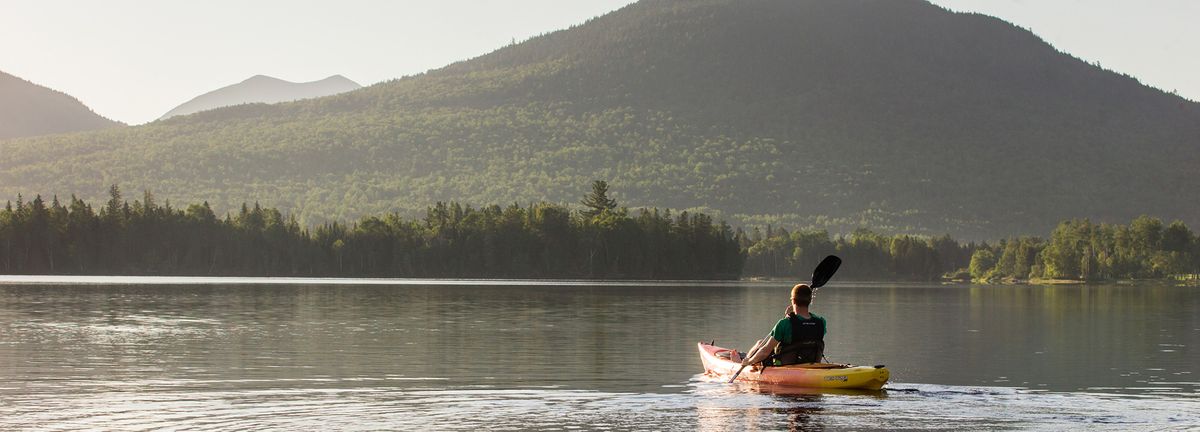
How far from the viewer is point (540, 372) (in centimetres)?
3897

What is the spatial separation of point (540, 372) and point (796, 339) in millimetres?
7859

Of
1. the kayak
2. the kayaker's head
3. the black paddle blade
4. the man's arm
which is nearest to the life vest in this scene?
the man's arm

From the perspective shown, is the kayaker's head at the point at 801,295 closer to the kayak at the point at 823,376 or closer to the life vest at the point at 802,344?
the life vest at the point at 802,344

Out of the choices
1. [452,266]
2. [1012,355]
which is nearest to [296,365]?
[1012,355]

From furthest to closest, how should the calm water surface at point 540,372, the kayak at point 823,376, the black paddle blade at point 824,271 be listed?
the black paddle blade at point 824,271, the kayak at point 823,376, the calm water surface at point 540,372

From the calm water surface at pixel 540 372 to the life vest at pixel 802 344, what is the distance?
2.74 feet

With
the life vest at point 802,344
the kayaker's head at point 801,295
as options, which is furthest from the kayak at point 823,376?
the kayaker's head at point 801,295

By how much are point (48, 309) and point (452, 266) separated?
12710 centimetres

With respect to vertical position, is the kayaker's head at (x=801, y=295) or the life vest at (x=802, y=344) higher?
the kayaker's head at (x=801, y=295)

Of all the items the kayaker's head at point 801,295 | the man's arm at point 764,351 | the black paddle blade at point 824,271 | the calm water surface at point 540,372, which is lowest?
the calm water surface at point 540,372

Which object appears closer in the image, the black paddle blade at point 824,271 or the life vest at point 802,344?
the life vest at point 802,344

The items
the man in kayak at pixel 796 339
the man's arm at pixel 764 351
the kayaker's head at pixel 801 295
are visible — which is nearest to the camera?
the kayaker's head at pixel 801 295

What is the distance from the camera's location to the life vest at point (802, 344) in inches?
1342

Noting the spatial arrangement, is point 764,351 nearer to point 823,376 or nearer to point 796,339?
point 796,339
